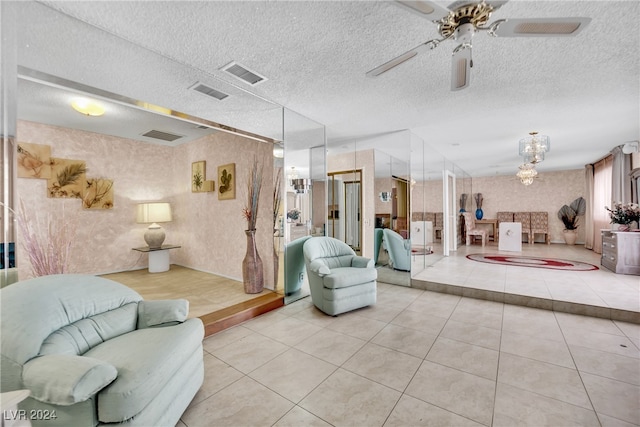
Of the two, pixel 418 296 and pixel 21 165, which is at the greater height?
pixel 21 165

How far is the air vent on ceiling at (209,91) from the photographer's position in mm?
2712

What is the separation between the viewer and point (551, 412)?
163 centimetres

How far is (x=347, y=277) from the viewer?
3.22 metres

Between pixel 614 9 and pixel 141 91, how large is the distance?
3.96m

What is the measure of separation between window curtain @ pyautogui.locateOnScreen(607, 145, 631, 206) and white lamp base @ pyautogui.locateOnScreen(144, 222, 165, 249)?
9.34 metres

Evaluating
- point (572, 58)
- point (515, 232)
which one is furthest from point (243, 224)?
point (515, 232)

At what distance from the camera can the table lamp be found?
485 cm

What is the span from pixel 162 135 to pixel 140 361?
4.40 m

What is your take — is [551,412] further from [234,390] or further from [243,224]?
[243,224]

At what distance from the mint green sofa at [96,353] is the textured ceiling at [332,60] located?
179 centimetres

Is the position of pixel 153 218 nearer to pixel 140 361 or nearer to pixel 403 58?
pixel 140 361

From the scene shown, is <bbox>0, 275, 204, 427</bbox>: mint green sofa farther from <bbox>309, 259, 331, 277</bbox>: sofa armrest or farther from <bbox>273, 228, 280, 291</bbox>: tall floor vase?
<bbox>273, 228, 280, 291</bbox>: tall floor vase

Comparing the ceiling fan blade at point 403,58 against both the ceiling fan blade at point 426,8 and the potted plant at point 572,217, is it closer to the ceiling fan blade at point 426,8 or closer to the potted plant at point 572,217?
the ceiling fan blade at point 426,8

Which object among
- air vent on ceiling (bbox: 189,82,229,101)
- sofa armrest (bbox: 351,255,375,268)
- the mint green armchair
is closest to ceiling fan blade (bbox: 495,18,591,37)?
air vent on ceiling (bbox: 189,82,229,101)
